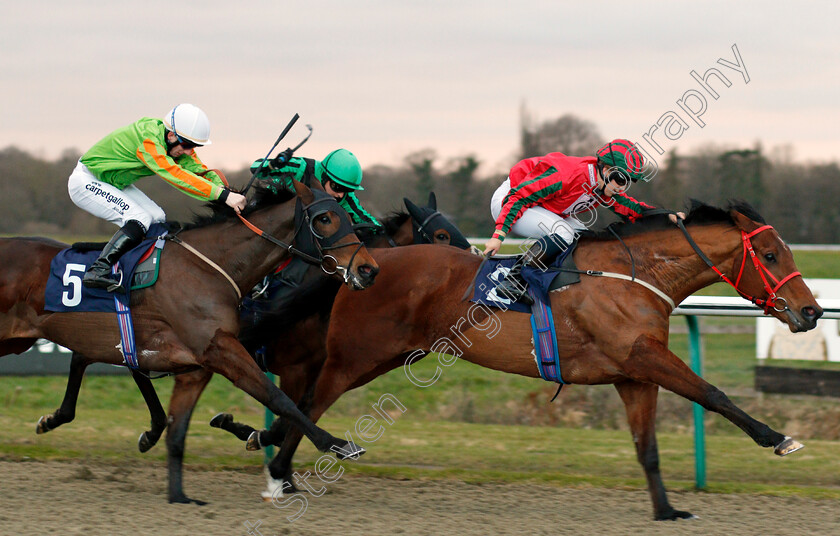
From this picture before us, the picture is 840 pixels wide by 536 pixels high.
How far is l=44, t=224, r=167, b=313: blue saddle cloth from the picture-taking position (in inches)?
183

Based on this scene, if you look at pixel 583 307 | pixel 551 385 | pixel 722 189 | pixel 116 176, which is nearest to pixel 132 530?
pixel 116 176

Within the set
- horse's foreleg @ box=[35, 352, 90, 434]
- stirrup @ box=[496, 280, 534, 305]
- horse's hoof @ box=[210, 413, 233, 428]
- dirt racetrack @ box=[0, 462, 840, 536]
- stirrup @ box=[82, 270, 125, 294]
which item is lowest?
dirt racetrack @ box=[0, 462, 840, 536]

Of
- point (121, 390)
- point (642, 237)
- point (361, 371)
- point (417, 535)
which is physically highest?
point (642, 237)

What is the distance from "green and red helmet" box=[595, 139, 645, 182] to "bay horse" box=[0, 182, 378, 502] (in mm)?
1450

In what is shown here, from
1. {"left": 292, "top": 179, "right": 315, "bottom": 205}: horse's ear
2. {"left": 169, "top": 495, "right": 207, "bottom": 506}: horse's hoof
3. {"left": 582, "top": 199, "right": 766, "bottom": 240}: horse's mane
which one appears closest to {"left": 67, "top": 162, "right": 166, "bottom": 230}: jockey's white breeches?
{"left": 292, "top": 179, "right": 315, "bottom": 205}: horse's ear

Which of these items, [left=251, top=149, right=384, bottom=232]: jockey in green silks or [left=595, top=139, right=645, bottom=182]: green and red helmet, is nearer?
[left=595, top=139, right=645, bottom=182]: green and red helmet

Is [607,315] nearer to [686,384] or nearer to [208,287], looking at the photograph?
[686,384]

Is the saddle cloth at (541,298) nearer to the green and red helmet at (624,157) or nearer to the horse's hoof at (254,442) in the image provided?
the green and red helmet at (624,157)

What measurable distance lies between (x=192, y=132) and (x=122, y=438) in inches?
110

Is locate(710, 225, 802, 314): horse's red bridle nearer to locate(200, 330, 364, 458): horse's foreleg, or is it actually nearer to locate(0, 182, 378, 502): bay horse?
locate(0, 182, 378, 502): bay horse

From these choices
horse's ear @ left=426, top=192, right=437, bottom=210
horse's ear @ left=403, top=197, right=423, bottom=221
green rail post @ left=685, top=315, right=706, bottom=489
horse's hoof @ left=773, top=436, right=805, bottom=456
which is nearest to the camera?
horse's hoof @ left=773, top=436, right=805, bottom=456

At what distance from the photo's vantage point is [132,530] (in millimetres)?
3977

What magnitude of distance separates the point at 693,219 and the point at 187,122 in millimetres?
2808

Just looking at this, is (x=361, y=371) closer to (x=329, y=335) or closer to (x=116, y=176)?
(x=329, y=335)
